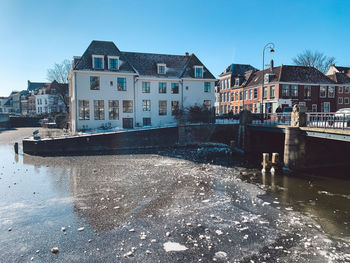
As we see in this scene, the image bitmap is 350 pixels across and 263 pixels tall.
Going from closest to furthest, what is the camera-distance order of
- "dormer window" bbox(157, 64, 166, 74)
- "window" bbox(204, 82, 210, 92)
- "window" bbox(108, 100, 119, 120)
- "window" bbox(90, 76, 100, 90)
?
"window" bbox(90, 76, 100, 90) < "window" bbox(108, 100, 119, 120) < "dormer window" bbox(157, 64, 166, 74) < "window" bbox(204, 82, 210, 92)

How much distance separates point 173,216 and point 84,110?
24685 mm

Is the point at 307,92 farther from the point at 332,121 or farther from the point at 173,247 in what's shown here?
the point at 173,247

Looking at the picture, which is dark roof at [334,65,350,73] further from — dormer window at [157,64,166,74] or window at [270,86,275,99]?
dormer window at [157,64,166,74]

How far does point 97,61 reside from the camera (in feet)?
104

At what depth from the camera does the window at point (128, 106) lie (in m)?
33.2

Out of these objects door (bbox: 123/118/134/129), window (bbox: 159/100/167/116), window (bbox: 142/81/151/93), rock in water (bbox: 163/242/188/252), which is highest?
window (bbox: 142/81/151/93)

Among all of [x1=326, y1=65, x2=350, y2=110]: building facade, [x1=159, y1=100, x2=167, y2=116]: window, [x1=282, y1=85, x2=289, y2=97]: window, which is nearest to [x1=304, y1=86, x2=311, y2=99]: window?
[x1=282, y1=85, x2=289, y2=97]: window

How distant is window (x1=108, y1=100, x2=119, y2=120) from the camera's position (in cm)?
3238

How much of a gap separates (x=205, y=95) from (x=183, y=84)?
3.56 metres

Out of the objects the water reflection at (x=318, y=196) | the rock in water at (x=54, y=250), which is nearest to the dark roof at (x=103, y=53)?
the water reflection at (x=318, y=196)

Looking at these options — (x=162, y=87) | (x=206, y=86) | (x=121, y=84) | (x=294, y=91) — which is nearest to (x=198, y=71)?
(x=206, y=86)

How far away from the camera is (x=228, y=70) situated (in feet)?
184

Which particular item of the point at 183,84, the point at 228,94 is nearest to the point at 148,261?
the point at 183,84

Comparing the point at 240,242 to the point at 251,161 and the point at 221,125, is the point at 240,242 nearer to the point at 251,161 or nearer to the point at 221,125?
the point at 251,161
